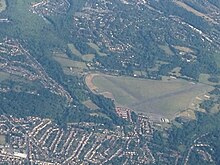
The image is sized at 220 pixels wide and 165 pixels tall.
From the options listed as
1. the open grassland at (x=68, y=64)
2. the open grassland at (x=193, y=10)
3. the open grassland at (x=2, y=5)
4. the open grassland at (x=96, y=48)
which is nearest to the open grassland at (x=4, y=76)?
the open grassland at (x=68, y=64)

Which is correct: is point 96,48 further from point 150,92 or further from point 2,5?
point 2,5

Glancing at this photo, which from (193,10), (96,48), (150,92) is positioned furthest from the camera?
(193,10)

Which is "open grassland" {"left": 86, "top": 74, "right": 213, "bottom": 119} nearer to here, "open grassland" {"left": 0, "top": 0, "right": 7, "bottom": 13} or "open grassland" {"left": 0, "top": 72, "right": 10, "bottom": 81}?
"open grassland" {"left": 0, "top": 72, "right": 10, "bottom": 81}

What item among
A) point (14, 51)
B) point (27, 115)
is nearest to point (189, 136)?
point (27, 115)

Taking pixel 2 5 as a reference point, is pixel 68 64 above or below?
above

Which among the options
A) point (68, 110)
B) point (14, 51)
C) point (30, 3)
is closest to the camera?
point (68, 110)

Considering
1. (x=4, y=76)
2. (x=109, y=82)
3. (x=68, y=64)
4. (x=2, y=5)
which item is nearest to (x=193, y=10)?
(x=2, y=5)

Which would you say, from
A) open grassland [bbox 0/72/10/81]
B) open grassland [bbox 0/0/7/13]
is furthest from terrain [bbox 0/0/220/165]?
open grassland [bbox 0/0/7/13]

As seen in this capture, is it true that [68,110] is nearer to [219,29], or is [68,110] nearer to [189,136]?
[189,136]
